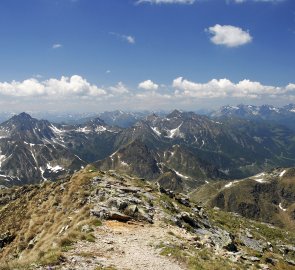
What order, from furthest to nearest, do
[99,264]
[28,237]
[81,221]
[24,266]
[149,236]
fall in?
[28,237] < [81,221] < [149,236] < [99,264] < [24,266]

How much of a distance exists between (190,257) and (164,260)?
7.50ft

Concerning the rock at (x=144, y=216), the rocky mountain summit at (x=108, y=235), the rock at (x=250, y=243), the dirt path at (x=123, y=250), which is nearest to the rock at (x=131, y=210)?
the rocky mountain summit at (x=108, y=235)

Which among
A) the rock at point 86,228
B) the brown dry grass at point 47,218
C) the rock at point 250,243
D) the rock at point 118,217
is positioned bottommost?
the rock at point 250,243

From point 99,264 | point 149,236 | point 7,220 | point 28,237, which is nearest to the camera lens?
point 99,264

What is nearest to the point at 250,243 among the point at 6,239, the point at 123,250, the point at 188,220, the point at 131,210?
the point at 188,220

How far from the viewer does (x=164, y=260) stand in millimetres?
30609

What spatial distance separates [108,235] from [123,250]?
18.1 feet

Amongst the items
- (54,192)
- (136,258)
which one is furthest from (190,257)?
(54,192)

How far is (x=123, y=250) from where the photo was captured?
33.1m

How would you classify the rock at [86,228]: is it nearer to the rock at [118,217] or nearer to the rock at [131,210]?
the rock at [118,217]

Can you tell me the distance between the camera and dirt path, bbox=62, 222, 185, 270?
93.3 feet

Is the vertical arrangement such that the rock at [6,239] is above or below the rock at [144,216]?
below

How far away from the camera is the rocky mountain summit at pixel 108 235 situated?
29594 mm

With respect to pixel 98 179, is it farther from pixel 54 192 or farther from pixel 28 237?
pixel 28 237
